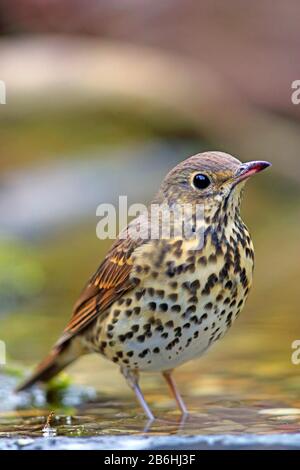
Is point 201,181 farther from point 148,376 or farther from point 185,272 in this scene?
point 148,376

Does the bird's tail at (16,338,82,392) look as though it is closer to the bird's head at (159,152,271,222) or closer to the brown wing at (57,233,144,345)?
the brown wing at (57,233,144,345)

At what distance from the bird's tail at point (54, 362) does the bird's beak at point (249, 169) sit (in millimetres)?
1416

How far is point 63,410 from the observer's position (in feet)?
16.3

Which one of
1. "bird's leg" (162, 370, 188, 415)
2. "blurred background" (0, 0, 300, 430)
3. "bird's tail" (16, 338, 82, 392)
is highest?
"blurred background" (0, 0, 300, 430)

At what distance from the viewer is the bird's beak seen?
4.20 m

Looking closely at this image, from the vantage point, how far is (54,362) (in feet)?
17.4

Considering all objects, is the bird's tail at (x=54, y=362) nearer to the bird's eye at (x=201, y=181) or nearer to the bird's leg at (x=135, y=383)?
the bird's leg at (x=135, y=383)

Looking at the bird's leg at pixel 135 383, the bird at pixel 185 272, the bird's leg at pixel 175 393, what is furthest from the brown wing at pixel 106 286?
the bird's leg at pixel 175 393

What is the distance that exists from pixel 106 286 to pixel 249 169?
966 mm

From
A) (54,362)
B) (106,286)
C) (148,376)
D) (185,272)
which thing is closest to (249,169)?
(185,272)

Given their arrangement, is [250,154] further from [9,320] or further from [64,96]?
[9,320]

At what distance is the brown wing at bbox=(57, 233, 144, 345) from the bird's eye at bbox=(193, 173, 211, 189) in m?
0.36

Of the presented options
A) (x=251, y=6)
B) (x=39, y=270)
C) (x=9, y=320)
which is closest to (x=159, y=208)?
(x=9, y=320)

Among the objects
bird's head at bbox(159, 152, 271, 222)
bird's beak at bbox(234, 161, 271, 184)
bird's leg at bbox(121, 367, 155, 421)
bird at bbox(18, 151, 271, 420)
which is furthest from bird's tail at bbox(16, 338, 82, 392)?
bird's beak at bbox(234, 161, 271, 184)
